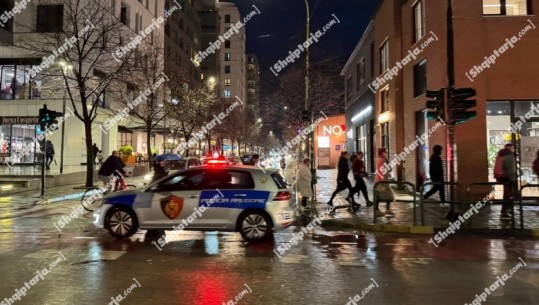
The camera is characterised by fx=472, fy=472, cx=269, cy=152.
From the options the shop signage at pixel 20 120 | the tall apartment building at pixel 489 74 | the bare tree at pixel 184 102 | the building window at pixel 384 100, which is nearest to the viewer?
the tall apartment building at pixel 489 74

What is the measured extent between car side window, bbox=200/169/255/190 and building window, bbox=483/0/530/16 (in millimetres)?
11325

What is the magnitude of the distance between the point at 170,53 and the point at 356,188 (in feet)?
172

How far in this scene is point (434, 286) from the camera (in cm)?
638

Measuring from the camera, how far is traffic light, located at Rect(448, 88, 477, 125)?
1112 cm

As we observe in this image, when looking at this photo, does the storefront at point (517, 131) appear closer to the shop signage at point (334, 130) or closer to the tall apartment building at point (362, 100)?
the tall apartment building at point (362, 100)

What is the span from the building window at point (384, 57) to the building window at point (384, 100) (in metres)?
1.10

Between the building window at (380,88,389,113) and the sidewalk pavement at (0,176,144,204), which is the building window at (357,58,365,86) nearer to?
the building window at (380,88,389,113)

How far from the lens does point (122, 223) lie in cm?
990

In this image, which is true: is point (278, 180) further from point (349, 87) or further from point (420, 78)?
point (349, 87)

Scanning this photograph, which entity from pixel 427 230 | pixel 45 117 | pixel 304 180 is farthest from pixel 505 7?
pixel 45 117

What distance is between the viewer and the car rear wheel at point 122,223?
989 cm

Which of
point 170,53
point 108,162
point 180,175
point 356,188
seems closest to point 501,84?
point 356,188

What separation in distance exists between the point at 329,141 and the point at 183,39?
36.1 meters

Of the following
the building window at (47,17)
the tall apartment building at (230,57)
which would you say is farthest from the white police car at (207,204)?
the tall apartment building at (230,57)
